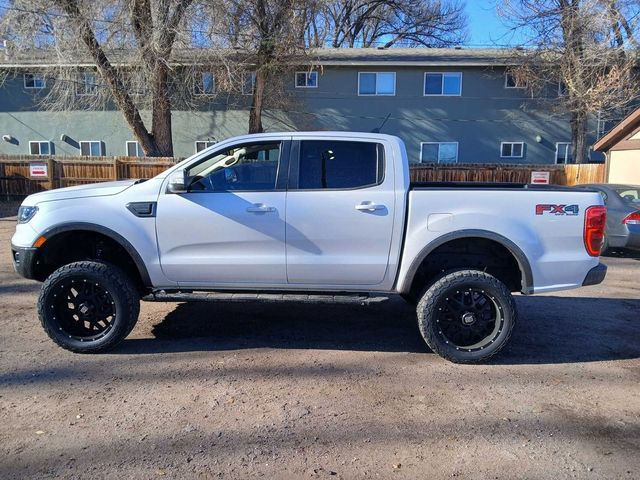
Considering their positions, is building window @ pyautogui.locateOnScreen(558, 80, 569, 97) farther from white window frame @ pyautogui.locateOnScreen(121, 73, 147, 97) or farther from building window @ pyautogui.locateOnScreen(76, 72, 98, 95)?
building window @ pyautogui.locateOnScreen(76, 72, 98, 95)

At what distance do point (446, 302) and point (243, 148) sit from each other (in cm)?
230

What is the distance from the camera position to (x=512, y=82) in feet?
81.5

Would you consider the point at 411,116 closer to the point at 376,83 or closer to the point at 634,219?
the point at 376,83

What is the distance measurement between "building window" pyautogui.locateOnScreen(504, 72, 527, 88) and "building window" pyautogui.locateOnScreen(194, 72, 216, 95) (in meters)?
13.9

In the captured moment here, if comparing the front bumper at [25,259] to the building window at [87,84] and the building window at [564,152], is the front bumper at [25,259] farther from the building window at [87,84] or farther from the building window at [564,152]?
the building window at [564,152]

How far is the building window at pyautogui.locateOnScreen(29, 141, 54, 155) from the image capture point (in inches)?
1035

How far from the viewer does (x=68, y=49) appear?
15961 millimetres

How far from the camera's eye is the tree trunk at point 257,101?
20500 mm

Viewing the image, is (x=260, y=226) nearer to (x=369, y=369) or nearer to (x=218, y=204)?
(x=218, y=204)

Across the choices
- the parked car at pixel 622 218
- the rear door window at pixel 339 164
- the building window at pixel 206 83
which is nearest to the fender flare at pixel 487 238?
the rear door window at pixel 339 164

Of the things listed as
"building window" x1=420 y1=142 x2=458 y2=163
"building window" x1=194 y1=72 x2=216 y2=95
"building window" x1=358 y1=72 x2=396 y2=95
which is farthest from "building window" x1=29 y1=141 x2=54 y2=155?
"building window" x1=420 y1=142 x2=458 y2=163

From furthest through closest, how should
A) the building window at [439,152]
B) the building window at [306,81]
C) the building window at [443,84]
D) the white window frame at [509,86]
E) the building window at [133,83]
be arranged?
the building window at [439,152], the building window at [306,81], the building window at [443,84], the white window frame at [509,86], the building window at [133,83]

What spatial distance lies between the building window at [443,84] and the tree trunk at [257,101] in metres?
8.24

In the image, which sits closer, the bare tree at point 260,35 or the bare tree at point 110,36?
the bare tree at point 110,36
